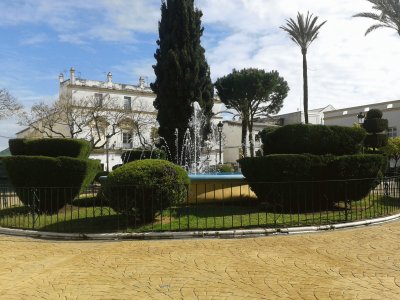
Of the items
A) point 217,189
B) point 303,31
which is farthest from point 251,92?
point 217,189

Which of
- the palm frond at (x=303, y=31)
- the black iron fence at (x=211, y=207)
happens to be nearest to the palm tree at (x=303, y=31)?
the palm frond at (x=303, y=31)

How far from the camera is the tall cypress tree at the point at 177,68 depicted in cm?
2508

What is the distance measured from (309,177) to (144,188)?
443cm

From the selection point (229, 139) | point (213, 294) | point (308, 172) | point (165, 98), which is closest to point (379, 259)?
point (213, 294)

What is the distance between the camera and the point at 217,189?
13258mm

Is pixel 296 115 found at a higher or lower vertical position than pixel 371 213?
higher

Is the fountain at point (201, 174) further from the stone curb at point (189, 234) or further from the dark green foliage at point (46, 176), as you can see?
the dark green foliage at point (46, 176)

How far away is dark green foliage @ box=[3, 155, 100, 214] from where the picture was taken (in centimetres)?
1270

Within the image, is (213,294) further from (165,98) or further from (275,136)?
(165,98)

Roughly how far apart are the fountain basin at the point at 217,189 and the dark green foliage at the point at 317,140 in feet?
5.13

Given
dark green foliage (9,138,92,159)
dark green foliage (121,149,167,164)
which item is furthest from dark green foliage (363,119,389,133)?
dark green foliage (9,138,92,159)

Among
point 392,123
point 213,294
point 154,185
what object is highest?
point 392,123

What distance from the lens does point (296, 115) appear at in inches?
2594

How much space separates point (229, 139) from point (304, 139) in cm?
5282
